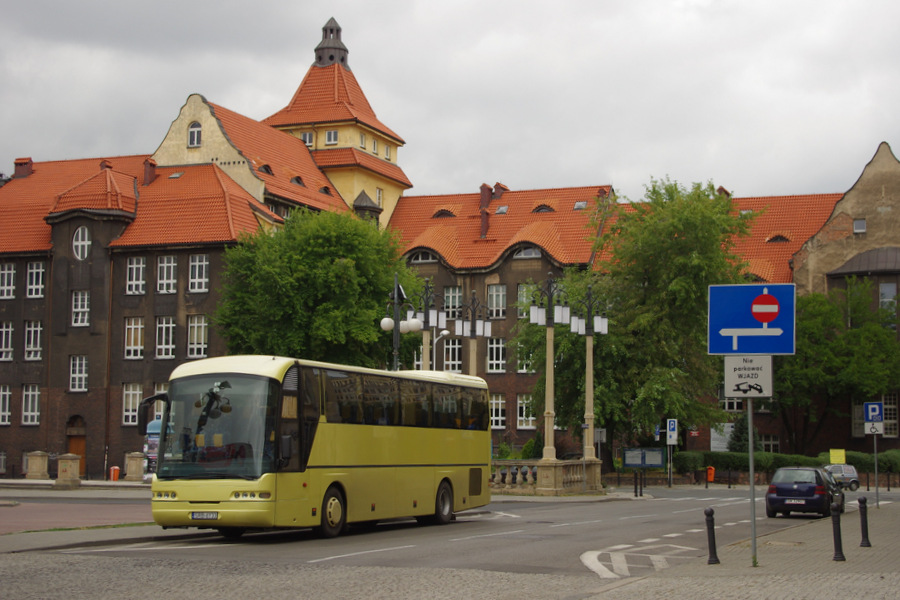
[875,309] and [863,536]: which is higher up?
[875,309]

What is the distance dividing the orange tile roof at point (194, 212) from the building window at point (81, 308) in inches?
136

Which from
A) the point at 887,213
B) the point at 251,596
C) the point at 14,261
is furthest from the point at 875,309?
the point at 251,596

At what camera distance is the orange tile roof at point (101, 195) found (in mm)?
67188

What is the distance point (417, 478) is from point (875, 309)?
171ft

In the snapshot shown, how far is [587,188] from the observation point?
3169 inches

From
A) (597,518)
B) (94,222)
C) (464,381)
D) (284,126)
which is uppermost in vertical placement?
(284,126)

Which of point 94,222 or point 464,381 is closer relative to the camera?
point 464,381

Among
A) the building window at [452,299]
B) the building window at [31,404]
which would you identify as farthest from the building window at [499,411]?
the building window at [31,404]

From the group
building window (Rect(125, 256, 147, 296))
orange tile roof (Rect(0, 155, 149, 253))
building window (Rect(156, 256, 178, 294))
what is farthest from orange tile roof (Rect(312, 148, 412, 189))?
building window (Rect(125, 256, 147, 296))

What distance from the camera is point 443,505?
1017 inches

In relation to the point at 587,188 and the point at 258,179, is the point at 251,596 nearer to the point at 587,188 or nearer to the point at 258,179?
the point at 258,179

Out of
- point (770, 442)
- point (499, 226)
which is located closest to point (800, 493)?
point (770, 442)

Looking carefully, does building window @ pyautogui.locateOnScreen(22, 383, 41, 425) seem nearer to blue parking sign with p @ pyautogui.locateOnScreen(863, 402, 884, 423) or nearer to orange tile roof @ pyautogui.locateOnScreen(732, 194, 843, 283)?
orange tile roof @ pyautogui.locateOnScreen(732, 194, 843, 283)

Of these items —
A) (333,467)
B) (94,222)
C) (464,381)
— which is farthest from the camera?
(94,222)
